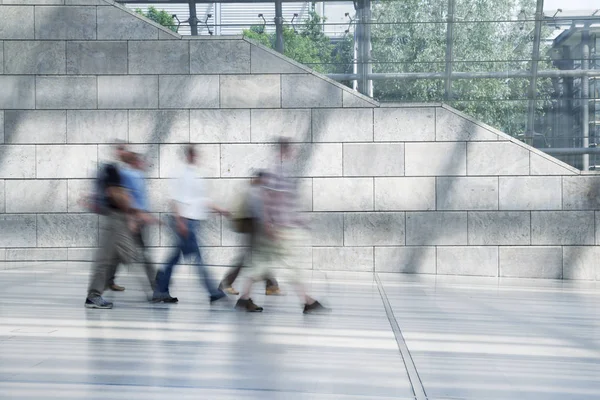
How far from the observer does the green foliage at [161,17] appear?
50.4 ft

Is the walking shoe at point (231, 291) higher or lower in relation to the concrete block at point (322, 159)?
lower

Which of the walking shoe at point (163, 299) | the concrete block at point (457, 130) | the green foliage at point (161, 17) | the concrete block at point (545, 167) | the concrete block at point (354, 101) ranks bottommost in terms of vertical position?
the walking shoe at point (163, 299)

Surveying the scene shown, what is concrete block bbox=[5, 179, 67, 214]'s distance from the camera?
48.8 ft

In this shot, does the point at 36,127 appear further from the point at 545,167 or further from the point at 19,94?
the point at 545,167

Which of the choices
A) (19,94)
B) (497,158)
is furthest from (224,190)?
(497,158)

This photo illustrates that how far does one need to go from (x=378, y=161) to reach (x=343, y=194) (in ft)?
2.66

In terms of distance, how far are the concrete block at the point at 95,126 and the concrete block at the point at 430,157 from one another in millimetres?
4835

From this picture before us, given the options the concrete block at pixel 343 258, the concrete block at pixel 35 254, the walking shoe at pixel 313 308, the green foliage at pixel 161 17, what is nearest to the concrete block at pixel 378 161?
the concrete block at pixel 343 258

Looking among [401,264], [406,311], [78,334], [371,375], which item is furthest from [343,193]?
[371,375]

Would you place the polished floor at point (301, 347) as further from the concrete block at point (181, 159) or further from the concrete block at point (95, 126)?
the concrete block at point (95, 126)

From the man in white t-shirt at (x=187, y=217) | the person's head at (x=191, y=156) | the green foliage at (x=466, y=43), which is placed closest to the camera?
the person's head at (x=191, y=156)

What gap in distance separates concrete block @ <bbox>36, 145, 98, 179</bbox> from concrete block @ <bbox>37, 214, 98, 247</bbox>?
0.69m

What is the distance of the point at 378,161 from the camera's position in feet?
48.7

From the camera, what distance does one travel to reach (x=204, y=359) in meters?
6.46
